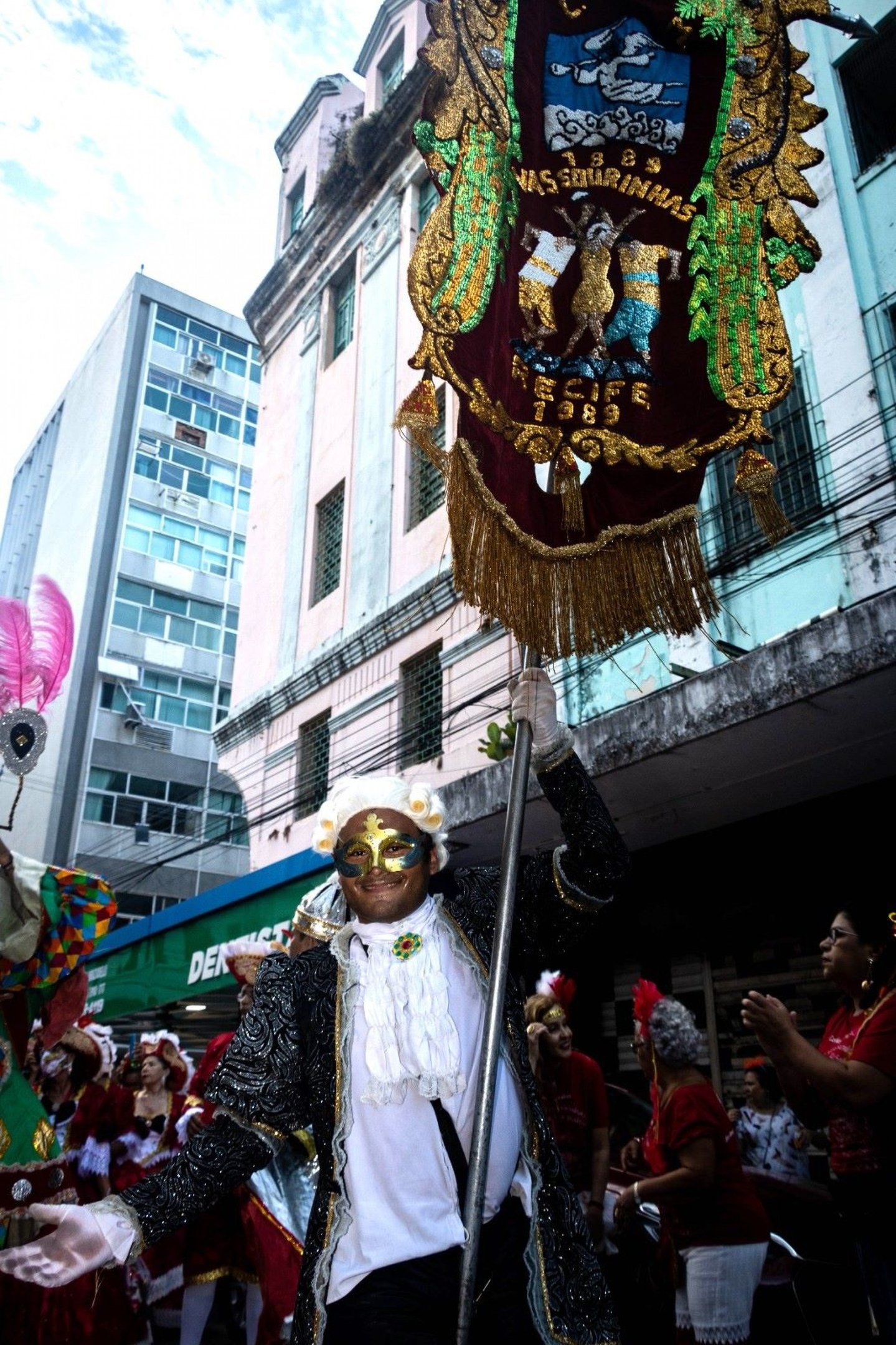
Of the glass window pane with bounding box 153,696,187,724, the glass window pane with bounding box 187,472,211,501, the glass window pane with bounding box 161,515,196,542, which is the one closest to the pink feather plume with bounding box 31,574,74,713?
the glass window pane with bounding box 153,696,187,724

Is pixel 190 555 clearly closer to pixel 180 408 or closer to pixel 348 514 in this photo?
pixel 180 408

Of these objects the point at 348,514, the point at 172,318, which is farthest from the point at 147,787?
the point at 172,318

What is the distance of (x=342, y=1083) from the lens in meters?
2.71

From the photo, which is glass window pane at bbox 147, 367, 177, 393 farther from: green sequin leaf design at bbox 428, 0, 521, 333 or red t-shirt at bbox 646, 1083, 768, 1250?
red t-shirt at bbox 646, 1083, 768, 1250

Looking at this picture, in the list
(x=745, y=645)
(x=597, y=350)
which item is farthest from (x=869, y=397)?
(x=597, y=350)

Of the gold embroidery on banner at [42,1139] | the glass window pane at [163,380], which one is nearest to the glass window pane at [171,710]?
the glass window pane at [163,380]

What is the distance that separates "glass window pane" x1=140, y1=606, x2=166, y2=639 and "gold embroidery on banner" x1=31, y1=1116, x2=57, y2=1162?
30.9m

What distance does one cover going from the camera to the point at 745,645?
37.4 feet

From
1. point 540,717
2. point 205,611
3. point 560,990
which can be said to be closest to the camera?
point 540,717

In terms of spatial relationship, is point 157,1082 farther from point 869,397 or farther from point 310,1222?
point 869,397

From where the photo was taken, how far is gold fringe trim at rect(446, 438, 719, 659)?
3.61 meters

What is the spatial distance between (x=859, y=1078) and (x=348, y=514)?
1634 cm

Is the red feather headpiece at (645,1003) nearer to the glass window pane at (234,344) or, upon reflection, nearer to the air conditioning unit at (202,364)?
the air conditioning unit at (202,364)

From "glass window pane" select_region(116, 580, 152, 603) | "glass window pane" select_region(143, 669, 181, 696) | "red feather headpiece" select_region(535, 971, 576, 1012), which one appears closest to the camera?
"red feather headpiece" select_region(535, 971, 576, 1012)
